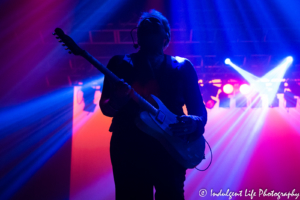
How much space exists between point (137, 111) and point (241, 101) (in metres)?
7.03

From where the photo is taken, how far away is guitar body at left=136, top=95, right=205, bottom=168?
1150 millimetres

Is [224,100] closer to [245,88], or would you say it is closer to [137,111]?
[245,88]

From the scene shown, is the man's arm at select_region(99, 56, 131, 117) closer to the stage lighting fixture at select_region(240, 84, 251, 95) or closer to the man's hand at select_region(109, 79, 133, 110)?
the man's hand at select_region(109, 79, 133, 110)

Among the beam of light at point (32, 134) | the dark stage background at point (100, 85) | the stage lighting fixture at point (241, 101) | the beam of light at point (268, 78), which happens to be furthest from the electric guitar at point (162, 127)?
the stage lighting fixture at point (241, 101)

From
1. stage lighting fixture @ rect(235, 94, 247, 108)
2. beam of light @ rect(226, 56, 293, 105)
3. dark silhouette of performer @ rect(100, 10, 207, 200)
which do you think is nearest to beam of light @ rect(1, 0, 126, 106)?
dark silhouette of performer @ rect(100, 10, 207, 200)

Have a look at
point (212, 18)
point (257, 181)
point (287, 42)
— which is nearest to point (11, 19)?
point (212, 18)

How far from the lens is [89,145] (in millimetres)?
6848

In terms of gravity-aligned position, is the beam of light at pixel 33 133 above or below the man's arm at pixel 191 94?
below

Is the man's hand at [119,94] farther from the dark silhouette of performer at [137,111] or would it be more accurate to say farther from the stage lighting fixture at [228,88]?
the stage lighting fixture at [228,88]

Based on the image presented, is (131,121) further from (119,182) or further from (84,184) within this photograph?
(84,184)

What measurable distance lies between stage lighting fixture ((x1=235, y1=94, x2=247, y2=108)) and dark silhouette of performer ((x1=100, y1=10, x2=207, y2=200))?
6508 millimetres

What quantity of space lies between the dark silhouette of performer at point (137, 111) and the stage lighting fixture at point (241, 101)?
21.4 feet

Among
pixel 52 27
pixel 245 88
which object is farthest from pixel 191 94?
pixel 245 88

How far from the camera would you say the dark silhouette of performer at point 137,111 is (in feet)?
3.76
